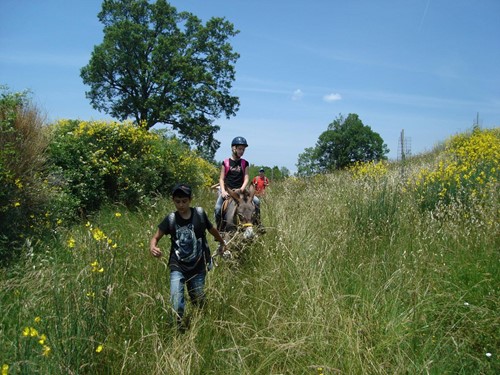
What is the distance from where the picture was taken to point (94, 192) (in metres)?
8.84

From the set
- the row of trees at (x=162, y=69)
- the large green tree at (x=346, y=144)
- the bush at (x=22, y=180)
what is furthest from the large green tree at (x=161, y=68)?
the bush at (x=22, y=180)

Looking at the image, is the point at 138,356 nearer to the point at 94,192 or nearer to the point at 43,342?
the point at 43,342

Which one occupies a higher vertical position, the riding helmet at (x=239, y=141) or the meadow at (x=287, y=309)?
the riding helmet at (x=239, y=141)

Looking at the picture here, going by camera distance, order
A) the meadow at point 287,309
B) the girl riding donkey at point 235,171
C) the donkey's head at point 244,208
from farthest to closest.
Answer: the girl riding donkey at point 235,171 < the donkey's head at point 244,208 < the meadow at point 287,309

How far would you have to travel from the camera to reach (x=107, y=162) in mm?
9195

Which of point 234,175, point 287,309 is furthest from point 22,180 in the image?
point 287,309

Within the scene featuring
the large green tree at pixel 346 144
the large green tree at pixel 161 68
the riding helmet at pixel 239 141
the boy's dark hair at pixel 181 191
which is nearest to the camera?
the boy's dark hair at pixel 181 191

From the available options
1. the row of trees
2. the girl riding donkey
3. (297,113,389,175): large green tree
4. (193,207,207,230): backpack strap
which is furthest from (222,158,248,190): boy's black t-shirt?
(297,113,389,175): large green tree

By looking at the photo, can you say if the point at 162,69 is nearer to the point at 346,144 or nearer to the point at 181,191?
the point at 346,144

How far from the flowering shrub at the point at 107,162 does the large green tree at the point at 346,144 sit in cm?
2959

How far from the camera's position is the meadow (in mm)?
2725

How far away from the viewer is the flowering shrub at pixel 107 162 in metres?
8.68

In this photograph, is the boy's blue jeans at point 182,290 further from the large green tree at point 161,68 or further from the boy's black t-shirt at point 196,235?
the large green tree at point 161,68

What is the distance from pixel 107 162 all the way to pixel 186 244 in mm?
6126
